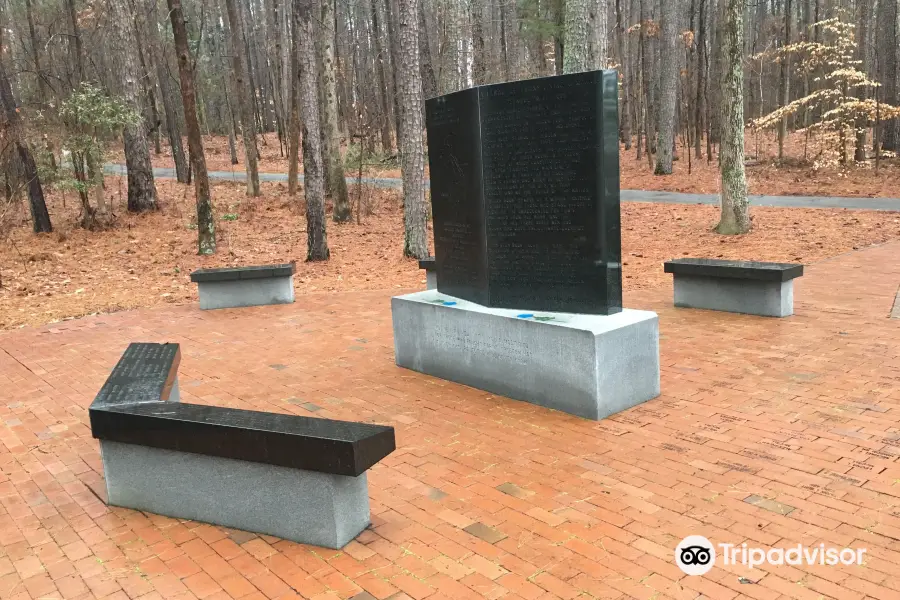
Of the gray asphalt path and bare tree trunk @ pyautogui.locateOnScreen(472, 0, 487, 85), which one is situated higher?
bare tree trunk @ pyautogui.locateOnScreen(472, 0, 487, 85)

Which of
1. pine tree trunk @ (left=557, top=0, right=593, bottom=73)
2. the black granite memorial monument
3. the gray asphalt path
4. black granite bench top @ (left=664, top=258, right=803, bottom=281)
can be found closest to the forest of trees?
pine tree trunk @ (left=557, top=0, right=593, bottom=73)

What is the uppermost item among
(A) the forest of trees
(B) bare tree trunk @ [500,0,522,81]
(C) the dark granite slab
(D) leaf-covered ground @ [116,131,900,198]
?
(B) bare tree trunk @ [500,0,522,81]

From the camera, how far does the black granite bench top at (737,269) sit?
308 inches

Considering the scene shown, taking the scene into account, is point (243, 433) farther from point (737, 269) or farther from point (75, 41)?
point (75, 41)

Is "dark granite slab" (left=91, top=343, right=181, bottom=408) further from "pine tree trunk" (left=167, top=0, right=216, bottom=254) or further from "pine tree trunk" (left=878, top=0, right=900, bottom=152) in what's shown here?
"pine tree trunk" (left=878, top=0, right=900, bottom=152)

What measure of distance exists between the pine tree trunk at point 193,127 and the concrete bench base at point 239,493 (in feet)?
32.0

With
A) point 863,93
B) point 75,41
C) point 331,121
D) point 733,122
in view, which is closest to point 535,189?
point 733,122

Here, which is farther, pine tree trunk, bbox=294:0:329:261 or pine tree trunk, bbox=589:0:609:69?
pine tree trunk, bbox=294:0:329:261

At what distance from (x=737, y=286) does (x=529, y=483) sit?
5.00 m

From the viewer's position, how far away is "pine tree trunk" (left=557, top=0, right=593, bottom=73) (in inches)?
441

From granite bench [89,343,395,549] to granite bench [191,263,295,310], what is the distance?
566cm

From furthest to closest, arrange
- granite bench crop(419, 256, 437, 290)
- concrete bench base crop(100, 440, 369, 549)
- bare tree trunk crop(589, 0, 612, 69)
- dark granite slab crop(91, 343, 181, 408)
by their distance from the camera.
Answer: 1. bare tree trunk crop(589, 0, 612, 69)
2. granite bench crop(419, 256, 437, 290)
3. dark granite slab crop(91, 343, 181, 408)
4. concrete bench base crop(100, 440, 369, 549)

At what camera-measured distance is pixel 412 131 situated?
41.9 feet

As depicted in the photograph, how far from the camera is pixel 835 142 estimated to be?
21.0 meters
